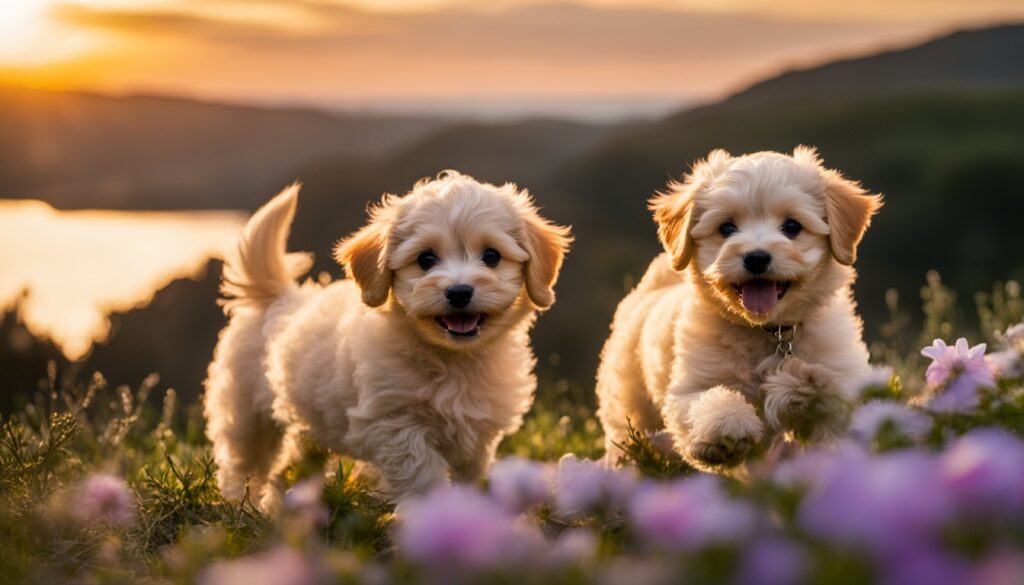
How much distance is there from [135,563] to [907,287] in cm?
1562

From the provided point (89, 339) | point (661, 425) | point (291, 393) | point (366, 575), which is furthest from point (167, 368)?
point (366, 575)

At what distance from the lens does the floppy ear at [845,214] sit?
189 inches

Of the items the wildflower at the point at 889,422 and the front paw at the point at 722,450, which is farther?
the front paw at the point at 722,450

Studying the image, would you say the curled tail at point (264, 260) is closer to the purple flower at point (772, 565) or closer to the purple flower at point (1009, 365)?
the purple flower at point (1009, 365)

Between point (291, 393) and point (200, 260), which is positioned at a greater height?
point (291, 393)

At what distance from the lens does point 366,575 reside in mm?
2217

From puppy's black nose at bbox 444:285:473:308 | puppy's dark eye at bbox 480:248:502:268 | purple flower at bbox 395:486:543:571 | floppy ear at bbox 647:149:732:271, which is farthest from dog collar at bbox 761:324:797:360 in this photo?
purple flower at bbox 395:486:543:571

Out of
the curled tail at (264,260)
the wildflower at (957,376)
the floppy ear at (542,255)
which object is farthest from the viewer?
the curled tail at (264,260)

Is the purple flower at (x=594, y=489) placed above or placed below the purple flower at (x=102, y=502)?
above

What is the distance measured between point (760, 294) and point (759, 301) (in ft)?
0.11

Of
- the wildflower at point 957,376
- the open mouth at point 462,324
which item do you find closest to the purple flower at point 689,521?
the wildflower at point 957,376

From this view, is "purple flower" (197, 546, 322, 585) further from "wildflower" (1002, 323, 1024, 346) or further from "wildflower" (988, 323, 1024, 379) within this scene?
"wildflower" (1002, 323, 1024, 346)

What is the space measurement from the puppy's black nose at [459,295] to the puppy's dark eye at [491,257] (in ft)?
1.06

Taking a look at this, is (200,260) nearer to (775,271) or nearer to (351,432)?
(351,432)
